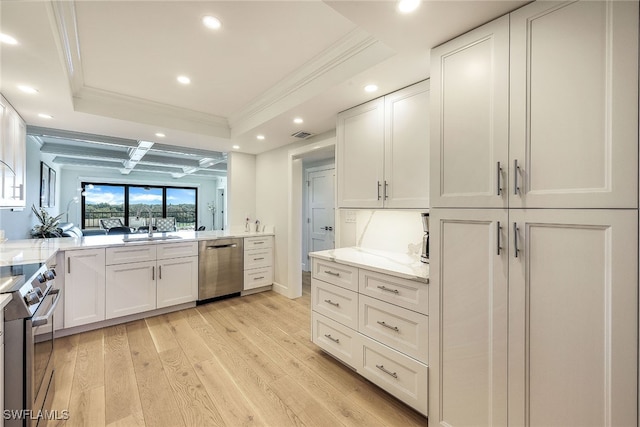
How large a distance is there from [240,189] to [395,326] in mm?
3550

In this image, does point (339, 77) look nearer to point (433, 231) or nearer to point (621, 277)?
point (433, 231)

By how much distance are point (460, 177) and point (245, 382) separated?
2.09m

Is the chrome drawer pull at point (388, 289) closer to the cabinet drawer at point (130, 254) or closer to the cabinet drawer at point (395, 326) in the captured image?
the cabinet drawer at point (395, 326)

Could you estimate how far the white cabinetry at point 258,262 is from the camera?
13.3ft

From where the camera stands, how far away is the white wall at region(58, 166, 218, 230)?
7.71 meters

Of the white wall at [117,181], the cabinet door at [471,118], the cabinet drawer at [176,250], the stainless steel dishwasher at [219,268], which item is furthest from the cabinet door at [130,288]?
the white wall at [117,181]

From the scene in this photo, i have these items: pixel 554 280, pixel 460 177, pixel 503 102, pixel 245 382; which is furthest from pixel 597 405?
pixel 245 382

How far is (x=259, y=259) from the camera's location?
4180 mm

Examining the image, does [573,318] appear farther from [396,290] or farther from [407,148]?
[407,148]

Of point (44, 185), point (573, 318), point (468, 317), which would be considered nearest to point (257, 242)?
point (468, 317)

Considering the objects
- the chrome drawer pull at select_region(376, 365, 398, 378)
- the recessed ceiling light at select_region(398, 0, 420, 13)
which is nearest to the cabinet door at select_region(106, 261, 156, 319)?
the chrome drawer pull at select_region(376, 365, 398, 378)

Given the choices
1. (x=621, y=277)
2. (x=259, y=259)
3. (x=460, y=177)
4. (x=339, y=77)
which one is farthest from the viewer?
(x=259, y=259)

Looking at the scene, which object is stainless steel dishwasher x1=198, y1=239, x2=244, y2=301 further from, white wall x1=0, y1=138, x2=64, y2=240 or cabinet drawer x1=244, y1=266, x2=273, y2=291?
white wall x1=0, y1=138, x2=64, y2=240

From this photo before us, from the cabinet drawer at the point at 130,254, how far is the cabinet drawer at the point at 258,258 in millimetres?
1242
